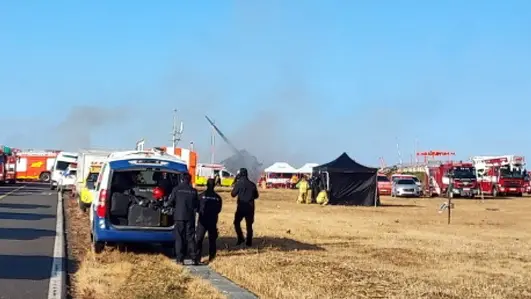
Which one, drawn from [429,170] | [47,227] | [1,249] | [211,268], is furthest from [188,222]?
[429,170]

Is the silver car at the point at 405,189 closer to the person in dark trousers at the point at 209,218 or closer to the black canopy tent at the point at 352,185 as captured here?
the black canopy tent at the point at 352,185

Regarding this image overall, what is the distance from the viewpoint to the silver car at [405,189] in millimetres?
57656

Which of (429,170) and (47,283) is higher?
(429,170)

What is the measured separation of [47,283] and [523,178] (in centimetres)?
5342

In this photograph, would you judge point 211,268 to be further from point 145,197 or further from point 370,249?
point 370,249

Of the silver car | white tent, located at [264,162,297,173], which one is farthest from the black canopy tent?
white tent, located at [264,162,297,173]

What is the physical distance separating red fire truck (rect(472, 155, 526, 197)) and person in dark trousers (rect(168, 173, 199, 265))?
47.1 m

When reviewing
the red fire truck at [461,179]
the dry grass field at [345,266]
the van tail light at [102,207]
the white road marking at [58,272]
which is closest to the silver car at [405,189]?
the red fire truck at [461,179]

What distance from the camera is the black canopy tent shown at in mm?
43719

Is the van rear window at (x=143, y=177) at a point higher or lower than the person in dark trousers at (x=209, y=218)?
higher

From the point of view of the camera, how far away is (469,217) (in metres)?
33.1

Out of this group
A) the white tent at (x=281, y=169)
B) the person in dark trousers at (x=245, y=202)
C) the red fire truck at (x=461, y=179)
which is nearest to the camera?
the person in dark trousers at (x=245, y=202)

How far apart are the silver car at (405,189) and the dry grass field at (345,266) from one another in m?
32.9

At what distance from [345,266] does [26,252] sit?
6.47 metres
